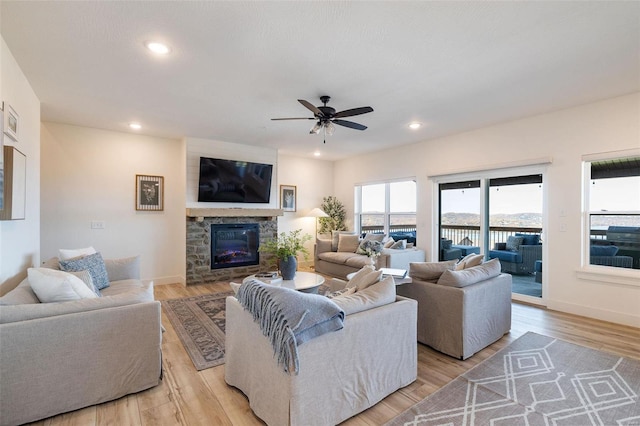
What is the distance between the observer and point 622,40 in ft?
7.76

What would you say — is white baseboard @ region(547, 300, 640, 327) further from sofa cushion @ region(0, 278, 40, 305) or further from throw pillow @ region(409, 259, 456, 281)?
sofa cushion @ region(0, 278, 40, 305)

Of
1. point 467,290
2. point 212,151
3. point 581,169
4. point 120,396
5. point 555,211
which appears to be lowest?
point 120,396

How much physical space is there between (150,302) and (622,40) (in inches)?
163

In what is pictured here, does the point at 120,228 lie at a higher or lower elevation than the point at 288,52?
lower

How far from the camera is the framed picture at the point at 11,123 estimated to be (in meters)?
2.36

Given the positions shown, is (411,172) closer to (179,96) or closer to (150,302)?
(179,96)

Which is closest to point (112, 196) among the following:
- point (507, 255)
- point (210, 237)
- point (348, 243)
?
point (210, 237)

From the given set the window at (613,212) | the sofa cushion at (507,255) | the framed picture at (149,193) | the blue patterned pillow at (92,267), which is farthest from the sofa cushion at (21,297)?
the window at (613,212)

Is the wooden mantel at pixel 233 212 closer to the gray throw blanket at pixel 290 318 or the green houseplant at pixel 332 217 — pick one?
the green houseplant at pixel 332 217

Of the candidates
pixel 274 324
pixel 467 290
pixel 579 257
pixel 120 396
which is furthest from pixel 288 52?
pixel 579 257

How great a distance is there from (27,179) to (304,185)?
4964mm

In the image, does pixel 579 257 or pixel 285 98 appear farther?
pixel 579 257

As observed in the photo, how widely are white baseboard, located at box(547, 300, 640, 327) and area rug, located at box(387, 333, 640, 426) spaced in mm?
1114

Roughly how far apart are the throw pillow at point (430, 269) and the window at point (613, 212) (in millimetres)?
2297
